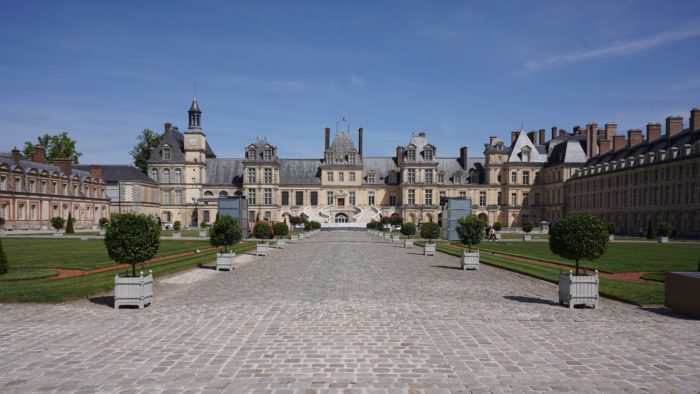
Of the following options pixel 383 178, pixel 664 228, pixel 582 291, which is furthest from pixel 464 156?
pixel 582 291

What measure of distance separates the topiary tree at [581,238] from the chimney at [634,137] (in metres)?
56.3

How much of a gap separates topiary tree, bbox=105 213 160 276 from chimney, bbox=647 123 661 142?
195ft

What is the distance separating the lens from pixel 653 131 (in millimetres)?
55688

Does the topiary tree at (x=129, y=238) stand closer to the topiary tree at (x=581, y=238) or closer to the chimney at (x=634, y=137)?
the topiary tree at (x=581, y=238)

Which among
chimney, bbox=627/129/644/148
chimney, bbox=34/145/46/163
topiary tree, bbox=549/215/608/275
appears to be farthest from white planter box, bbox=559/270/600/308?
chimney, bbox=34/145/46/163

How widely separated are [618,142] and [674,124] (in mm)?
12518

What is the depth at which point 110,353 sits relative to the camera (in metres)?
7.21

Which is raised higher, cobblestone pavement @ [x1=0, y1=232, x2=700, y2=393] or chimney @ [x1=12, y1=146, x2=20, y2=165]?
chimney @ [x1=12, y1=146, x2=20, y2=165]

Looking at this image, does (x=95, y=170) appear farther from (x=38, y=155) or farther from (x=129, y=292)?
(x=129, y=292)

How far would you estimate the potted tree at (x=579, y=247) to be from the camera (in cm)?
1120

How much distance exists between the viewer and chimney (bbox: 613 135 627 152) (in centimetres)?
6353

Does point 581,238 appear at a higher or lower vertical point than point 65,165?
lower

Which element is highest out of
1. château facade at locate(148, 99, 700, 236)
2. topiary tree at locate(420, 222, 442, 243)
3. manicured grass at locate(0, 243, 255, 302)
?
château facade at locate(148, 99, 700, 236)

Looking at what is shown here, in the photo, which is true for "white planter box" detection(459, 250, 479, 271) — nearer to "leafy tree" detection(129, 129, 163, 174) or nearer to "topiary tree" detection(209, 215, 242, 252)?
"topiary tree" detection(209, 215, 242, 252)
